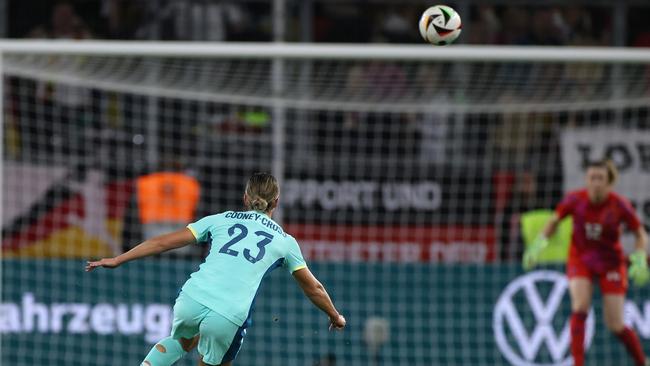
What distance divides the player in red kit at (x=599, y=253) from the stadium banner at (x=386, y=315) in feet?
4.21

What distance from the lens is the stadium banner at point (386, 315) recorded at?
11766 millimetres

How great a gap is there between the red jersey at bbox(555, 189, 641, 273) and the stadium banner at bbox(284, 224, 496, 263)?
2.48 metres

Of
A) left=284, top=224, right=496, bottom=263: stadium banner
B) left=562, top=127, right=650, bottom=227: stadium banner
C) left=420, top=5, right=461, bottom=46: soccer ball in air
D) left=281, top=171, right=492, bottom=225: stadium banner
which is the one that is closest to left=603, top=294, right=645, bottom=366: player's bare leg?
left=284, top=224, right=496, bottom=263: stadium banner

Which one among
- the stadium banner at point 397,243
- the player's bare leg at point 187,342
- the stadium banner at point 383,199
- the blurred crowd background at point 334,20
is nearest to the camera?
the player's bare leg at point 187,342

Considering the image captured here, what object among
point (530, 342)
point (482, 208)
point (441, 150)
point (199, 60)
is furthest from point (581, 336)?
point (199, 60)

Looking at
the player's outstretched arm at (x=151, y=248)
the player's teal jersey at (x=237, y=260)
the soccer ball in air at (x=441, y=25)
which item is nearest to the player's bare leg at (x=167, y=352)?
the player's teal jersey at (x=237, y=260)

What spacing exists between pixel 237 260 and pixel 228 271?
8 centimetres

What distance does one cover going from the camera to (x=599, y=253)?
35.2 ft

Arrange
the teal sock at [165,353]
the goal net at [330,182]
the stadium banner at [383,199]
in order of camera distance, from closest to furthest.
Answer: the teal sock at [165,353] < the goal net at [330,182] < the stadium banner at [383,199]

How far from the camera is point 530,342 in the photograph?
476 inches

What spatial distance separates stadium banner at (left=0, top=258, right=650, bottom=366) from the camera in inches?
463

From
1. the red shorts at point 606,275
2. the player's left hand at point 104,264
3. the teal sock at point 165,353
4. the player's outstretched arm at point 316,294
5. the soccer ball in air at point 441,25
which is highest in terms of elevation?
the soccer ball in air at point 441,25

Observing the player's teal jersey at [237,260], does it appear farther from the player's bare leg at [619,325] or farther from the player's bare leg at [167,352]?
the player's bare leg at [619,325]

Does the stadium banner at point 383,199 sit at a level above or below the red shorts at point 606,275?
above
